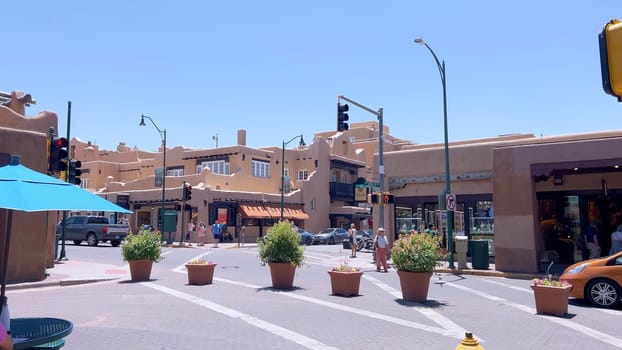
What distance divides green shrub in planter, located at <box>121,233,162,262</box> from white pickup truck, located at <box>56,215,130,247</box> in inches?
722

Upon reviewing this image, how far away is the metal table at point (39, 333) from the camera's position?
491 centimetres

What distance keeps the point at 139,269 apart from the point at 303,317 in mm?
7661

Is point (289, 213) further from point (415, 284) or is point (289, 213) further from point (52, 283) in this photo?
point (415, 284)

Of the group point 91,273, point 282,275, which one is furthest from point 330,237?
point 282,275

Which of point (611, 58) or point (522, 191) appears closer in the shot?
point (611, 58)

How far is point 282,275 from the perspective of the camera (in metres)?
13.6

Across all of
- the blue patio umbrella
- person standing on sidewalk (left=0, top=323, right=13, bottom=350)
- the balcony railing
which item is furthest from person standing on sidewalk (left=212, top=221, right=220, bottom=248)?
person standing on sidewalk (left=0, top=323, right=13, bottom=350)

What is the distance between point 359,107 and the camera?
72.1ft

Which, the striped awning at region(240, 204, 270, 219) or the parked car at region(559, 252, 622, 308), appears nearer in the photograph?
the parked car at region(559, 252, 622, 308)

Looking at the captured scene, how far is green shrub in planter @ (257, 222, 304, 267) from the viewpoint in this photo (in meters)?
13.4

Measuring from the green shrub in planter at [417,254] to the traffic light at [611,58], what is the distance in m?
8.75

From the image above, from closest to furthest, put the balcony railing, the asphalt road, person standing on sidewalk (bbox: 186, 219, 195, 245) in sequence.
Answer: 1. the asphalt road
2. person standing on sidewalk (bbox: 186, 219, 195, 245)
3. the balcony railing

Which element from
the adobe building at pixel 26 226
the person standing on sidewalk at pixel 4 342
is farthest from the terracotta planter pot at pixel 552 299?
the adobe building at pixel 26 226

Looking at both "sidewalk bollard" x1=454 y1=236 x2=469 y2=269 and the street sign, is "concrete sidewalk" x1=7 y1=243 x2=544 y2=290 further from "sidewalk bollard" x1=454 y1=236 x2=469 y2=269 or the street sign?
the street sign
